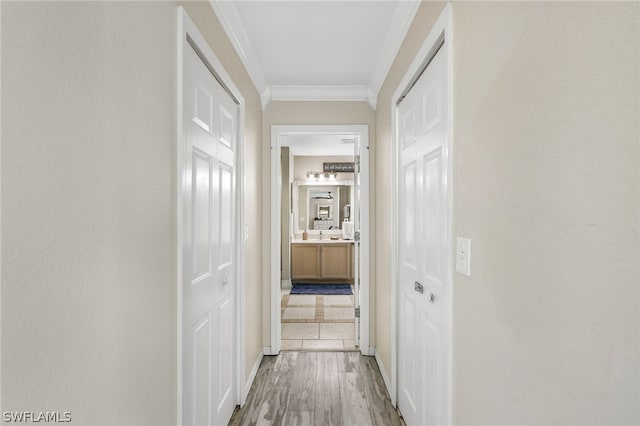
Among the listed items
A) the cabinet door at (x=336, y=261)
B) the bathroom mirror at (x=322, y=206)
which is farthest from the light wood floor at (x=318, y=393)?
the bathroom mirror at (x=322, y=206)

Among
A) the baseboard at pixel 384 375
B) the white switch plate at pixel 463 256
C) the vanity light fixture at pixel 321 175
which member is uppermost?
the vanity light fixture at pixel 321 175

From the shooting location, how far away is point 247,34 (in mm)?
2225

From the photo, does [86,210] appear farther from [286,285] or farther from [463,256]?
[286,285]

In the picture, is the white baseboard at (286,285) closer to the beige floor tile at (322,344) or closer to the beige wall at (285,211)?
the beige wall at (285,211)

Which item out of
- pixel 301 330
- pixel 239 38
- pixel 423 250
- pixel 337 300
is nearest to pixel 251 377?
pixel 301 330

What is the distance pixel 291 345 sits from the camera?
10.9 ft

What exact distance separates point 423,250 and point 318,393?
1424mm

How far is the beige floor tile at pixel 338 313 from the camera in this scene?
417 centimetres

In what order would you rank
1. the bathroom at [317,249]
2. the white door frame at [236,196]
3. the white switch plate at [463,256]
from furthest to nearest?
the bathroom at [317,249], the white door frame at [236,196], the white switch plate at [463,256]

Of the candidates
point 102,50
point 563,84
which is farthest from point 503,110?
point 102,50

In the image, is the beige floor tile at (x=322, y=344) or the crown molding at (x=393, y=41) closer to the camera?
the crown molding at (x=393, y=41)

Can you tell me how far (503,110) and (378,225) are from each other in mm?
2038

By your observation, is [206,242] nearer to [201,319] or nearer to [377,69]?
[201,319]

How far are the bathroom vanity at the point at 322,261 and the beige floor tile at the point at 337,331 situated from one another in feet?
7.03
